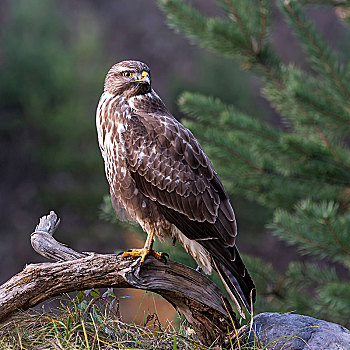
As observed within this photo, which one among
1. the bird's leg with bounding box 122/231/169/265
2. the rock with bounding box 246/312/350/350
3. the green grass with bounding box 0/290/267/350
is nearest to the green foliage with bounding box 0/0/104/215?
the bird's leg with bounding box 122/231/169/265

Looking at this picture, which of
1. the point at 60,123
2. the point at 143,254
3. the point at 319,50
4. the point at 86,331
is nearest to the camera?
the point at 86,331

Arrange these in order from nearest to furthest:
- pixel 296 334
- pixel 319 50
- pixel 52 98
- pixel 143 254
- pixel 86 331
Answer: pixel 86 331
pixel 296 334
pixel 143 254
pixel 319 50
pixel 52 98

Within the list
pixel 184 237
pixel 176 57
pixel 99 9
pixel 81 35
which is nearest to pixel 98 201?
pixel 81 35

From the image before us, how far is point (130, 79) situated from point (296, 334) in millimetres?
1772

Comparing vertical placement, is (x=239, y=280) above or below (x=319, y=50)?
below

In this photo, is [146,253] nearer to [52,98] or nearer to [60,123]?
[60,123]

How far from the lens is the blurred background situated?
13.8 metres

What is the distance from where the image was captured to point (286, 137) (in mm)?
4406

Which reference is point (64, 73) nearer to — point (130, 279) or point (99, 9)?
point (99, 9)

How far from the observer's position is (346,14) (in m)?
4.85

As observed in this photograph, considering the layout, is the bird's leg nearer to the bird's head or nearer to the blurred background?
the bird's head

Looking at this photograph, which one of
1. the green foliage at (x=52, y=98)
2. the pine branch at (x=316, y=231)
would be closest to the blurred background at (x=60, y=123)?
the green foliage at (x=52, y=98)

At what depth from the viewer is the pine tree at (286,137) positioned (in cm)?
438

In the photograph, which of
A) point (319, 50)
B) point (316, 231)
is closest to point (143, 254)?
point (316, 231)
